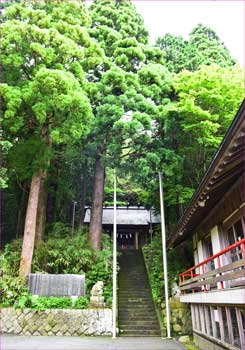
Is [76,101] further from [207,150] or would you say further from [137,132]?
[207,150]

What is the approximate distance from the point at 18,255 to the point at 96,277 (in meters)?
3.34

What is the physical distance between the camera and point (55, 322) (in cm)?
929

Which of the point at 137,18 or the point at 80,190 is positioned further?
the point at 80,190

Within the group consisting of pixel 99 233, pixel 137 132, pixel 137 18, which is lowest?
pixel 99 233

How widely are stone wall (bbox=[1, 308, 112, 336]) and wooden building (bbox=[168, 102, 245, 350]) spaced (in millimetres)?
3124

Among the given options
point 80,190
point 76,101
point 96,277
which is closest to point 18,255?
point 96,277

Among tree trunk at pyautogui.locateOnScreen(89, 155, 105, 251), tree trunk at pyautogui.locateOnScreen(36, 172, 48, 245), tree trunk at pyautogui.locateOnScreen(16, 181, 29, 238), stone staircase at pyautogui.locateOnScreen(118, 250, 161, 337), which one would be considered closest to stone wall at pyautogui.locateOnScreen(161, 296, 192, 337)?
stone staircase at pyautogui.locateOnScreen(118, 250, 161, 337)

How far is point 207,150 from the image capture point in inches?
491

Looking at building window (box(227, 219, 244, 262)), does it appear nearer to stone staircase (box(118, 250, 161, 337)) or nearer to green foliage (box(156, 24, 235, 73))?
stone staircase (box(118, 250, 161, 337))

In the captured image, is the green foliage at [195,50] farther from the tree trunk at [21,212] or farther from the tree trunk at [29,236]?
the tree trunk at [21,212]

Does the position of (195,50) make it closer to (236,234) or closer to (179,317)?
(236,234)

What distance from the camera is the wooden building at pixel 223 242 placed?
13.8 ft

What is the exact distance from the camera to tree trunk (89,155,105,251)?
13.1 metres

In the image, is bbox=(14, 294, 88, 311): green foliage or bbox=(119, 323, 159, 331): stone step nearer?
bbox=(14, 294, 88, 311): green foliage
